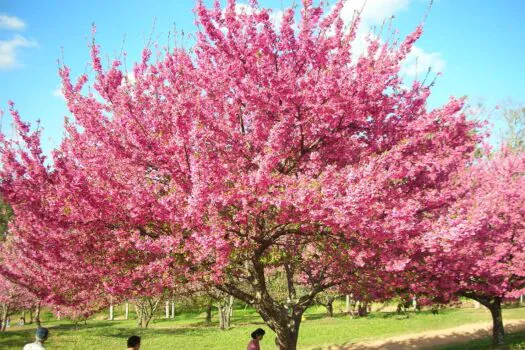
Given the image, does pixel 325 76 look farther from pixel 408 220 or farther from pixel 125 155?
pixel 125 155

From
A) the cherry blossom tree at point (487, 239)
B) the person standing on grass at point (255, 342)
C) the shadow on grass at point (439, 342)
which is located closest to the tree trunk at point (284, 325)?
the person standing on grass at point (255, 342)

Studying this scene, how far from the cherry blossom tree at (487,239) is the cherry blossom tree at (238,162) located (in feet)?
2.72

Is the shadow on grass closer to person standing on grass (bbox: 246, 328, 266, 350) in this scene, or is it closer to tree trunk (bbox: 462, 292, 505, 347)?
tree trunk (bbox: 462, 292, 505, 347)

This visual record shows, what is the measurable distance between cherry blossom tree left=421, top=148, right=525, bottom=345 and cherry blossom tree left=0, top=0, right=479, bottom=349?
83 centimetres

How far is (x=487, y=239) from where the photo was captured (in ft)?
44.6

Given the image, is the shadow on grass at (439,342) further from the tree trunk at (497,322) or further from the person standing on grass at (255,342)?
the person standing on grass at (255,342)

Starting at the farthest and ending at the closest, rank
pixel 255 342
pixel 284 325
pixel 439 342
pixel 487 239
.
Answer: pixel 439 342 < pixel 487 239 < pixel 255 342 < pixel 284 325

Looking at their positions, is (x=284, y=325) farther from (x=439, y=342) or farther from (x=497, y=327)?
(x=439, y=342)

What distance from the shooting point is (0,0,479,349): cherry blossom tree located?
21.3 feet

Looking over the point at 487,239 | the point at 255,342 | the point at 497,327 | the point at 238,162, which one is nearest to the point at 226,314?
the point at 497,327

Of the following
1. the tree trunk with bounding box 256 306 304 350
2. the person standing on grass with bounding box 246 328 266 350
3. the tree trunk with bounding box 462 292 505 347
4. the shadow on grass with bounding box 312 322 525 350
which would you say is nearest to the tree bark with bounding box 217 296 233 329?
the shadow on grass with bounding box 312 322 525 350

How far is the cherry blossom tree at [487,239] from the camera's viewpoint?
24.3ft

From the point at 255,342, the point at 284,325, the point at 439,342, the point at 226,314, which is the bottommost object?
the point at 439,342

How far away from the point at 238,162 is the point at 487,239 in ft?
35.8
